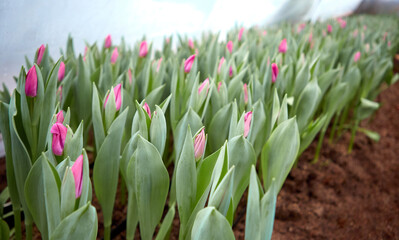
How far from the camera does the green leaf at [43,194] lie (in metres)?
0.50

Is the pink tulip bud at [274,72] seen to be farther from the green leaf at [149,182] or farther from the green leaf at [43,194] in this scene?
the green leaf at [43,194]

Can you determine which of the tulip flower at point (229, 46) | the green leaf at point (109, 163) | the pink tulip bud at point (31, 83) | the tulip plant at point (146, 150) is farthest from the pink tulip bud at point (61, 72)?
the tulip flower at point (229, 46)

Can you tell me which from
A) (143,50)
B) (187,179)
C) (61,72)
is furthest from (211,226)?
(143,50)

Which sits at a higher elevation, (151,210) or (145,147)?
(145,147)

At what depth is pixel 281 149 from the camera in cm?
70

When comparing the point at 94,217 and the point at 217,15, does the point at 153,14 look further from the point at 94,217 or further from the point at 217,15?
the point at 94,217

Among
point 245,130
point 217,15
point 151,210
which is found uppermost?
point 217,15

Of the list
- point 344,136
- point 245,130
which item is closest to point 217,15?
point 344,136

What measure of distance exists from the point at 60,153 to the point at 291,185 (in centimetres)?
92

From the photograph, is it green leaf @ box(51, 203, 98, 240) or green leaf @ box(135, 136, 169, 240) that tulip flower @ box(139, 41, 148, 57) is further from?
green leaf @ box(51, 203, 98, 240)

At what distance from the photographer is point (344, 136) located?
1.79m

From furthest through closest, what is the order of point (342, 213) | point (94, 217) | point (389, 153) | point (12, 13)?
1. point (389, 153)
2. point (342, 213)
3. point (12, 13)
4. point (94, 217)

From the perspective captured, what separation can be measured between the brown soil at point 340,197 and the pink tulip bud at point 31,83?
1.36ft

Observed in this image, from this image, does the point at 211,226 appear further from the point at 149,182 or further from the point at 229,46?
the point at 229,46
